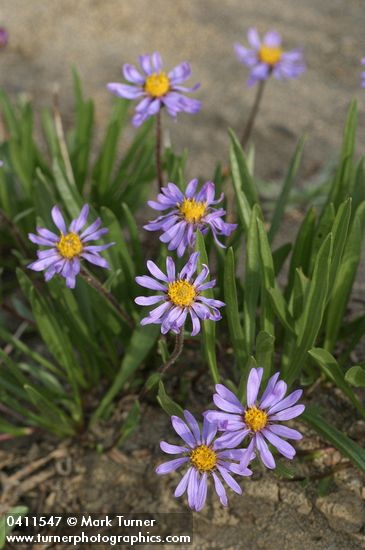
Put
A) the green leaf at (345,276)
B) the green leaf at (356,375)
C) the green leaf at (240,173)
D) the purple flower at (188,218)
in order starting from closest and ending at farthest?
the green leaf at (356,375) < the purple flower at (188,218) < the green leaf at (345,276) < the green leaf at (240,173)

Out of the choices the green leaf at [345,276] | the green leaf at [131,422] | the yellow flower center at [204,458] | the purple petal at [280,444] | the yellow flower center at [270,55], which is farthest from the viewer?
the yellow flower center at [270,55]

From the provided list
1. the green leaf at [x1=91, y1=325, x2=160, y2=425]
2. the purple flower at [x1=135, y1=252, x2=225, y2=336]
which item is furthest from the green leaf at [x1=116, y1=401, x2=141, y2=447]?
the purple flower at [x1=135, y1=252, x2=225, y2=336]

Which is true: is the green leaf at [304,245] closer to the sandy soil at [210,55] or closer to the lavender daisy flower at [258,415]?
the lavender daisy flower at [258,415]

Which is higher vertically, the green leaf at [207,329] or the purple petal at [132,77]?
the purple petal at [132,77]

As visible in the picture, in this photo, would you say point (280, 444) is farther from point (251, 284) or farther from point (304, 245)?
Answer: point (304, 245)

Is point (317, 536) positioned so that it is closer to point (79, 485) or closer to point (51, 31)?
point (79, 485)

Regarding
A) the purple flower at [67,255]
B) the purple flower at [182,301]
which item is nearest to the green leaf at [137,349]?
the purple flower at [67,255]

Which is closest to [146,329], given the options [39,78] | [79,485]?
[79,485]

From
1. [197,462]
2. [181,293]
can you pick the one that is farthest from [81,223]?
[197,462]
